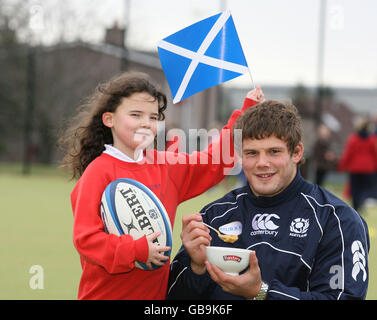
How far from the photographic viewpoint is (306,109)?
2750 centimetres

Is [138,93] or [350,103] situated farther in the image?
[350,103]

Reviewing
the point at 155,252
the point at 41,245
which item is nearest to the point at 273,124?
the point at 155,252

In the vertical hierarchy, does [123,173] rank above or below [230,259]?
above

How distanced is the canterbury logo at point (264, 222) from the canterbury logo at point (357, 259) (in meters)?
0.35

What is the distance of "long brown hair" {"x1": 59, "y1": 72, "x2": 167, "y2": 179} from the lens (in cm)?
295

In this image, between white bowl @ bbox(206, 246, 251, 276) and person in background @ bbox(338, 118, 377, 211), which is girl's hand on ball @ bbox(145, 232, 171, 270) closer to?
white bowl @ bbox(206, 246, 251, 276)

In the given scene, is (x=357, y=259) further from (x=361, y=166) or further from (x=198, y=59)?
(x=361, y=166)

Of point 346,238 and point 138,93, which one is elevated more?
point 138,93

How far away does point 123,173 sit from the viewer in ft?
9.10

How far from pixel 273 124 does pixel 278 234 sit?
1.59 ft

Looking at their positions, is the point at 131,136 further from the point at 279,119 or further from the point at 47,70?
the point at 47,70

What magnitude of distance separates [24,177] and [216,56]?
16.4 metres

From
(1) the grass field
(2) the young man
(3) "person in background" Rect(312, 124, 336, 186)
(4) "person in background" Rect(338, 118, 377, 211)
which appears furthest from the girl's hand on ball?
(3) "person in background" Rect(312, 124, 336, 186)

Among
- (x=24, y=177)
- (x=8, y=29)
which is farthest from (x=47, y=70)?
(x=24, y=177)
